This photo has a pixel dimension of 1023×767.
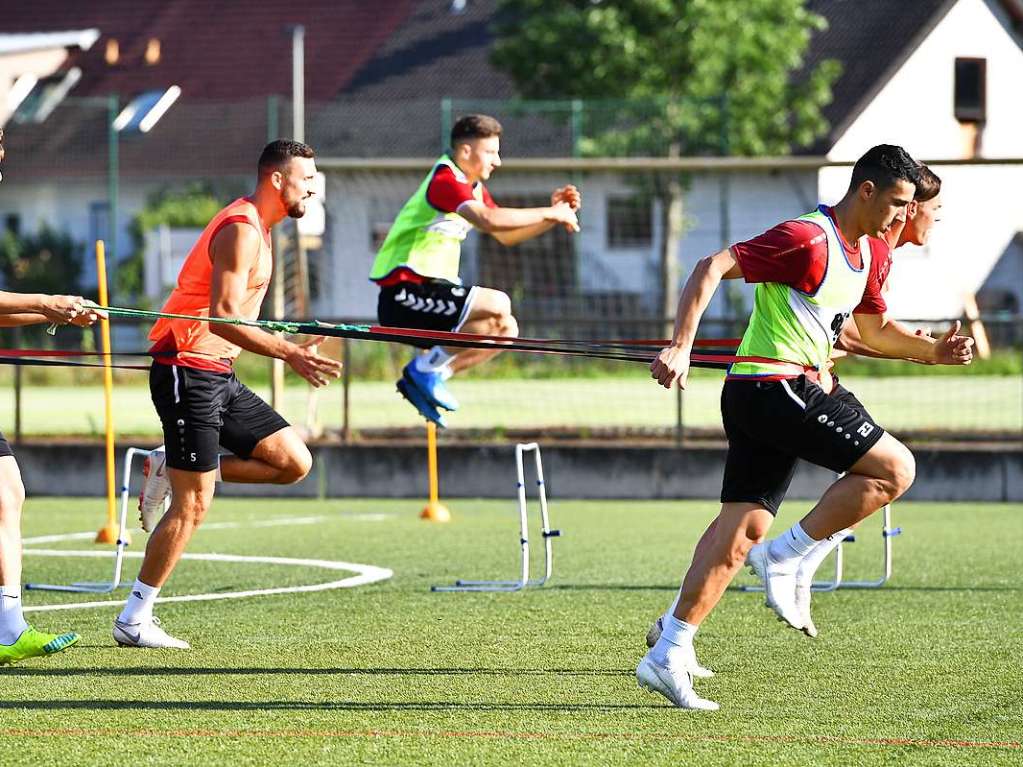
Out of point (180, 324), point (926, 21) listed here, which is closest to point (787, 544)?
point (180, 324)

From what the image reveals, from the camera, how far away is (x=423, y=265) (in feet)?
35.7

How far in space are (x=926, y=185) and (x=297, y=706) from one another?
3.20 m

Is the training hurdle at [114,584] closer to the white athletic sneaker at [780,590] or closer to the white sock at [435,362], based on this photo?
the white sock at [435,362]

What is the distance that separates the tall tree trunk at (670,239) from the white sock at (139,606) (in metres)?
11.3

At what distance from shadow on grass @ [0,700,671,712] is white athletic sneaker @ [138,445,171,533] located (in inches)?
81.8

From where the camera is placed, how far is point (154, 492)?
845cm

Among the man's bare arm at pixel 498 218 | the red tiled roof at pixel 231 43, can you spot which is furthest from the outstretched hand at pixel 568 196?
the red tiled roof at pixel 231 43

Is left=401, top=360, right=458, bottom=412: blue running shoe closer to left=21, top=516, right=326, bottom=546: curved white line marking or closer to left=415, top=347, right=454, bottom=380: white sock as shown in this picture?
left=415, top=347, right=454, bottom=380: white sock

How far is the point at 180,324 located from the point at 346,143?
3347 centimetres

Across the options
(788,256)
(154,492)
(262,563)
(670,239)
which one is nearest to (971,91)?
(670,239)

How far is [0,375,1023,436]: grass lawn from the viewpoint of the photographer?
736 inches

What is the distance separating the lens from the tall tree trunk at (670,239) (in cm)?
1918

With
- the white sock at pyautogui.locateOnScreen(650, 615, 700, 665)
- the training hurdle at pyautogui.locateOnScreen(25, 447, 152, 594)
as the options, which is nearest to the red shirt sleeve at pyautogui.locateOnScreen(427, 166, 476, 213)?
the training hurdle at pyautogui.locateOnScreen(25, 447, 152, 594)

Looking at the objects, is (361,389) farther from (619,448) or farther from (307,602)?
(307,602)
